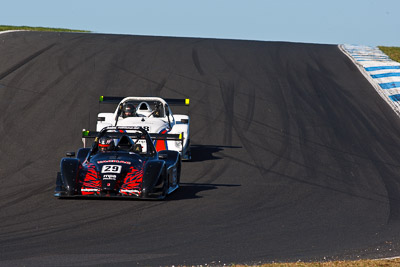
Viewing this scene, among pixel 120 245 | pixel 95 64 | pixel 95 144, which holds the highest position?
pixel 95 64

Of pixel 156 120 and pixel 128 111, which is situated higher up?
pixel 128 111

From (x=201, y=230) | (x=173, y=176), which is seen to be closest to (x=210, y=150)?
(x=173, y=176)

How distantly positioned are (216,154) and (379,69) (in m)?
16.0

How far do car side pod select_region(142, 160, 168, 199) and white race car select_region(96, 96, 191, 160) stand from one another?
4355mm

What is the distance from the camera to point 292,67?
3309 cm

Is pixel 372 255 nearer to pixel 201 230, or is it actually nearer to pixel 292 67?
pixel 201 230

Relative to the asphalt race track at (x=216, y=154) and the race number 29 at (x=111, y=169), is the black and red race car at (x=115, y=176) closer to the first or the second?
the race number 29 at (x=111, y=169)

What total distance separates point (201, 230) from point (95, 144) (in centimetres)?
428

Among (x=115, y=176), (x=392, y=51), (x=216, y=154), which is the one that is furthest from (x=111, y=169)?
(x=392, y=51)

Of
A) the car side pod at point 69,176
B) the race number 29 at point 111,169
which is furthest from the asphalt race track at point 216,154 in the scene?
→ the race number 29 at point 111,169

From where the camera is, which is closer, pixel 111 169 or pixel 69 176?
pixel 69 176

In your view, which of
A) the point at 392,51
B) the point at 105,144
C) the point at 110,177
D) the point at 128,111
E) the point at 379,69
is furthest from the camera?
the point at 392,51

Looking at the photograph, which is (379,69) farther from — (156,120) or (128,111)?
(128,111)

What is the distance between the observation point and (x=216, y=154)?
63.4 feet
